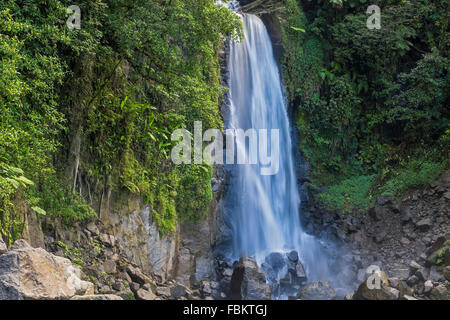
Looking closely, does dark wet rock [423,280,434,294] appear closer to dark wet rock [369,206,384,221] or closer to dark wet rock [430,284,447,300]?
dark wet rock [430,284,447,300]

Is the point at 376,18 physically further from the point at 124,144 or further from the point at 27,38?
the point at 27,38

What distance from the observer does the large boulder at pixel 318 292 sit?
31.0 ft

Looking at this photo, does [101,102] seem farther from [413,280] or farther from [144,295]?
[413,280]

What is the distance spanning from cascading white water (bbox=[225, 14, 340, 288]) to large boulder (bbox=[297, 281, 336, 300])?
1.96 metres

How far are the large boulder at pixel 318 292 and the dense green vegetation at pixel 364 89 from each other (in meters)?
4.64

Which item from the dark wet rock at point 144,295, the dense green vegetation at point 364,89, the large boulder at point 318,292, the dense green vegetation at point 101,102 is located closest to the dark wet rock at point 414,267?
the large boulder at point 318,292

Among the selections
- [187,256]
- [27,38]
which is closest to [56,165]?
[27,38]

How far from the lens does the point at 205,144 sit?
10602 millimetres

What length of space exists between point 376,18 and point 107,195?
12324 mm

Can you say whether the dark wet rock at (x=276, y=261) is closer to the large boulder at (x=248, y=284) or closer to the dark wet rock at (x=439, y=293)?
the large boulder at (x=248, y=284)

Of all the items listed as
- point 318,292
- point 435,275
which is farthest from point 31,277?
point 435,275

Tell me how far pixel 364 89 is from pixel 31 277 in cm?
1452

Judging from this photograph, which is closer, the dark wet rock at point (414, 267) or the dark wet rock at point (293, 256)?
the dark wet rock at point (414, 267)

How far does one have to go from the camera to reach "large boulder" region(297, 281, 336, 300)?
9.44 metres
